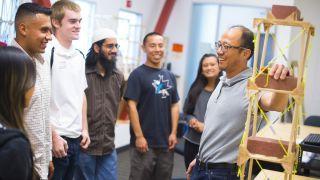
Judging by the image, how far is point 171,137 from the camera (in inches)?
127

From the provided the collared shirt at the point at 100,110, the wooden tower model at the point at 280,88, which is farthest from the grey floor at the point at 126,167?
the wooden tower model at the point at 280,88

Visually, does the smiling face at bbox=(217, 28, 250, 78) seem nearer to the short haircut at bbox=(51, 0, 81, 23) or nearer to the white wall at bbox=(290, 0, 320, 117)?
the short haircut at bbox=(51, 0, 81, 23)

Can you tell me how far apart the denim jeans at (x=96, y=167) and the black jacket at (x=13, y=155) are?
4.81 feet

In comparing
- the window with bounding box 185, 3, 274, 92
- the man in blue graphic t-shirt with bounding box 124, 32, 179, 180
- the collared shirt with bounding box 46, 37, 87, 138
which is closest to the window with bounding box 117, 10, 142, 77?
the window with bounding box 185, 3, 274, 92

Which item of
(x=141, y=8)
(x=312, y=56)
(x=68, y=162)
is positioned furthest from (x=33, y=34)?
(x=312, y=56)

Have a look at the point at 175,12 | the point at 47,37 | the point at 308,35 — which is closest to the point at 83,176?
the point at 47,37

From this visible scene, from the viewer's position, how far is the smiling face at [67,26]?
2555 mm

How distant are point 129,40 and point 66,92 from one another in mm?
3511

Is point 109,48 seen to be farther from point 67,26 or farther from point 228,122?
point 228,122

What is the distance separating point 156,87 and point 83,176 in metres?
0.87

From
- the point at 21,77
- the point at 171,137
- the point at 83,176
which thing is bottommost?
the point at 83,176

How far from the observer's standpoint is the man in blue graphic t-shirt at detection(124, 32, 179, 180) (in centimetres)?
313

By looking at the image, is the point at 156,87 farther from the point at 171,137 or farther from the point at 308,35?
the point at 308,35

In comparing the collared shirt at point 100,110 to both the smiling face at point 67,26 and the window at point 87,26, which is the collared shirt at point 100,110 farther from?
the window at point 87,26
